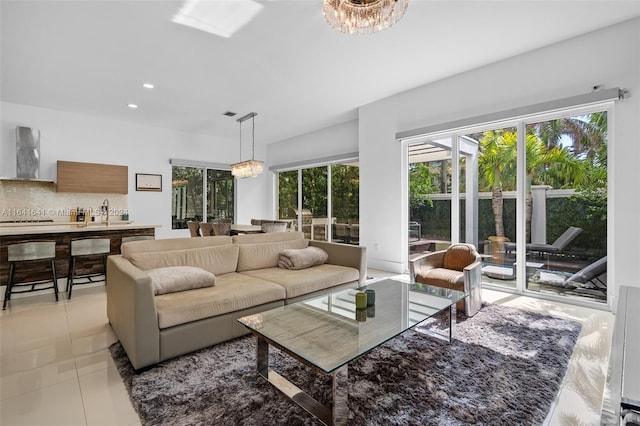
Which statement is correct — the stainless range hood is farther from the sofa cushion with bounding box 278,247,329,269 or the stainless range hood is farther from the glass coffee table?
the glass coffee table

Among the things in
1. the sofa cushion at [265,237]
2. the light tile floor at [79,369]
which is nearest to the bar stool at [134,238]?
the light tile floor at [79,369]

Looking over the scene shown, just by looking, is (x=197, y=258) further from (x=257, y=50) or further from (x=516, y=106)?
(x=516, y=106)

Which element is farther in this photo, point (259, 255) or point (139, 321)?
point (259, 255)

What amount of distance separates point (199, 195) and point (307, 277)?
5464 millimetres

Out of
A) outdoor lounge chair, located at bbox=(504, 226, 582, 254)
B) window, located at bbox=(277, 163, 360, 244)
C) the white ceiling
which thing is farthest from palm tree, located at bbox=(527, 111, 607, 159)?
window, located at bbox=(277, 163, 360, 244)

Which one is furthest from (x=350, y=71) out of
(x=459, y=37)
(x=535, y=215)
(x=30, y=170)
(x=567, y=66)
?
(x=30, y=170)

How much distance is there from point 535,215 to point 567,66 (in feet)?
5.76

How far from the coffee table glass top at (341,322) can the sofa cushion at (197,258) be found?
1220mm

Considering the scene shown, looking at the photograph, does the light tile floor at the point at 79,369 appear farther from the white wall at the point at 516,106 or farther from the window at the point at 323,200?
the window at the point at 323,200

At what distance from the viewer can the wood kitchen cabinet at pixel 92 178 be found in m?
5.48

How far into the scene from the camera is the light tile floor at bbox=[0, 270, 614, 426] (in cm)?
167

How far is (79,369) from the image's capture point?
7.01 ft

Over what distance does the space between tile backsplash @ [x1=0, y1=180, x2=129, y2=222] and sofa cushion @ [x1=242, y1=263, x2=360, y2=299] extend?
187 inches

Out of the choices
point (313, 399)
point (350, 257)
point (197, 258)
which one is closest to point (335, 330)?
point (313, 399)
